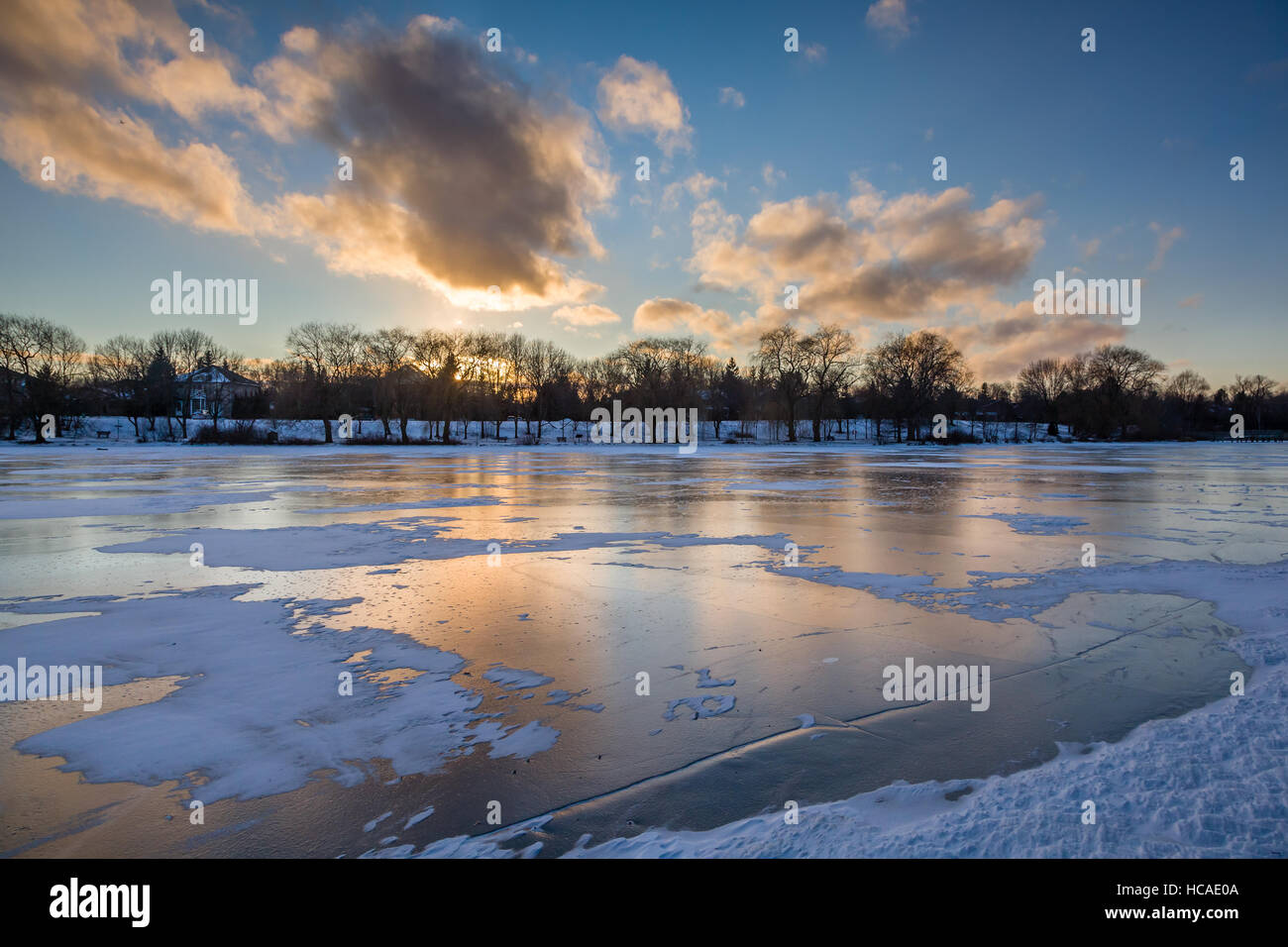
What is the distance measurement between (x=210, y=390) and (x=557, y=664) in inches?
3433

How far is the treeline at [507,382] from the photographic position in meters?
68.2

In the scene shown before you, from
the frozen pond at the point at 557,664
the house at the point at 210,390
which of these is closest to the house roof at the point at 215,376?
the house at the point at 210,390

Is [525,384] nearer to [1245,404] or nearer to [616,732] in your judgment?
[616,732]

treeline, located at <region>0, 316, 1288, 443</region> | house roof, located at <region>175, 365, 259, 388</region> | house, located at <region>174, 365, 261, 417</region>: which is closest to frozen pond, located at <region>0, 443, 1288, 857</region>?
treeline, located at <region>0, 316, 1288, 443</region>

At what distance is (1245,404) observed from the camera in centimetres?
10412

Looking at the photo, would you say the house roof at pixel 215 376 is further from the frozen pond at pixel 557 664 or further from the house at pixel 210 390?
the frozen pond at pixel 557 664

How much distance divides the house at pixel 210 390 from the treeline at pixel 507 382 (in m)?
0.57

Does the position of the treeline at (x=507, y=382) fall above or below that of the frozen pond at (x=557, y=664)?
above

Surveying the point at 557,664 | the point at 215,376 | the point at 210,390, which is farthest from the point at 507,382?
the point at 557,664

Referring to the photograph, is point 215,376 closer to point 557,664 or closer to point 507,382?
point 507,382

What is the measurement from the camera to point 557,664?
4766 mm
